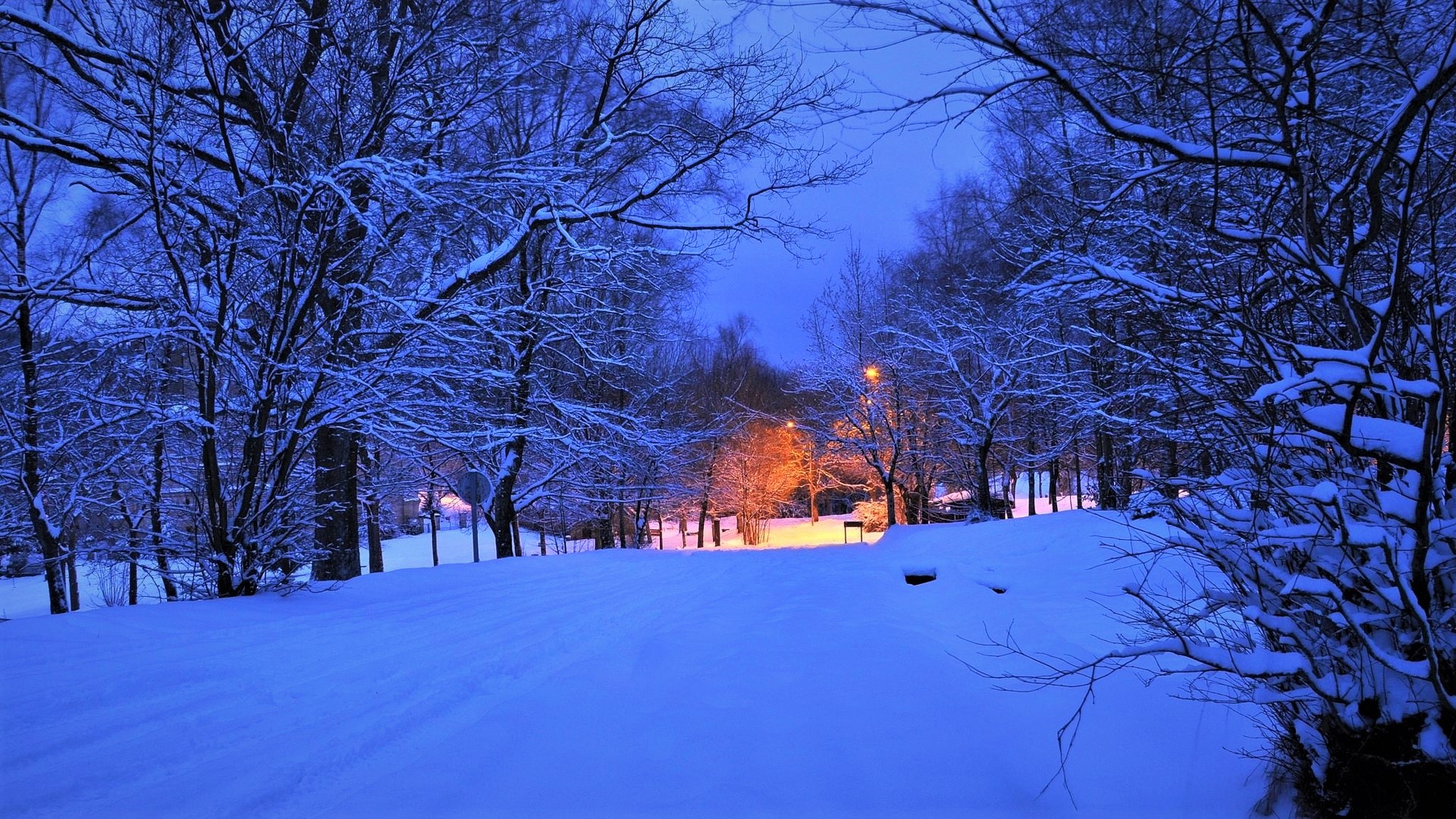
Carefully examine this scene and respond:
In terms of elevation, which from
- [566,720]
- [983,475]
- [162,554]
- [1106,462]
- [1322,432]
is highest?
[1322,432]

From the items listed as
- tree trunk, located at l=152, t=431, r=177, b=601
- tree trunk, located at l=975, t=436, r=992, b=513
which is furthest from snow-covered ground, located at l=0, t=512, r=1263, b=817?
tree trunk, located at l=975, t=436, r=992, b=513

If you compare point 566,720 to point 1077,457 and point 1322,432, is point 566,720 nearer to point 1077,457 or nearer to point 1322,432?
point 1322,432

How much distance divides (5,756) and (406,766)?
1582 millimetres

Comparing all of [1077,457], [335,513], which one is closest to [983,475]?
[1077,457]

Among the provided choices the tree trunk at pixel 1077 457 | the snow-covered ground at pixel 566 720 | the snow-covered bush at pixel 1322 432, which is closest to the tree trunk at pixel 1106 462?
the tree trunk at pixel 1077 457

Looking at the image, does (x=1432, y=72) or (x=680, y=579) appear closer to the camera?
(x=1432, y=72)

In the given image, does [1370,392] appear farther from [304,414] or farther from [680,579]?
[680,579]

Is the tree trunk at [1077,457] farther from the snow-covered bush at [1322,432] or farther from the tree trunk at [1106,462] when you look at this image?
the snow-covered bush at [1322,432]

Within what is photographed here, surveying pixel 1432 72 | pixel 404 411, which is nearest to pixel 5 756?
Result: pixel 404 411

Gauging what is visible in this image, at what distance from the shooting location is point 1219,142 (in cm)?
308

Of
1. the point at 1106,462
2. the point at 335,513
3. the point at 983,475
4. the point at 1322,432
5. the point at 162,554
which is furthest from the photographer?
the point at 983,475

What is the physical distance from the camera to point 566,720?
350cm

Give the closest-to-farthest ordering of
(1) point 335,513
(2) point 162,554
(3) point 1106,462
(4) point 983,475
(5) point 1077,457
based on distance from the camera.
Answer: (2) point 162,554, (1) point 335,513, (3) point 1106,462, (4) point 983,475, (5) point 1077,457

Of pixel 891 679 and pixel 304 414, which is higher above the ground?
pixel 304 414
